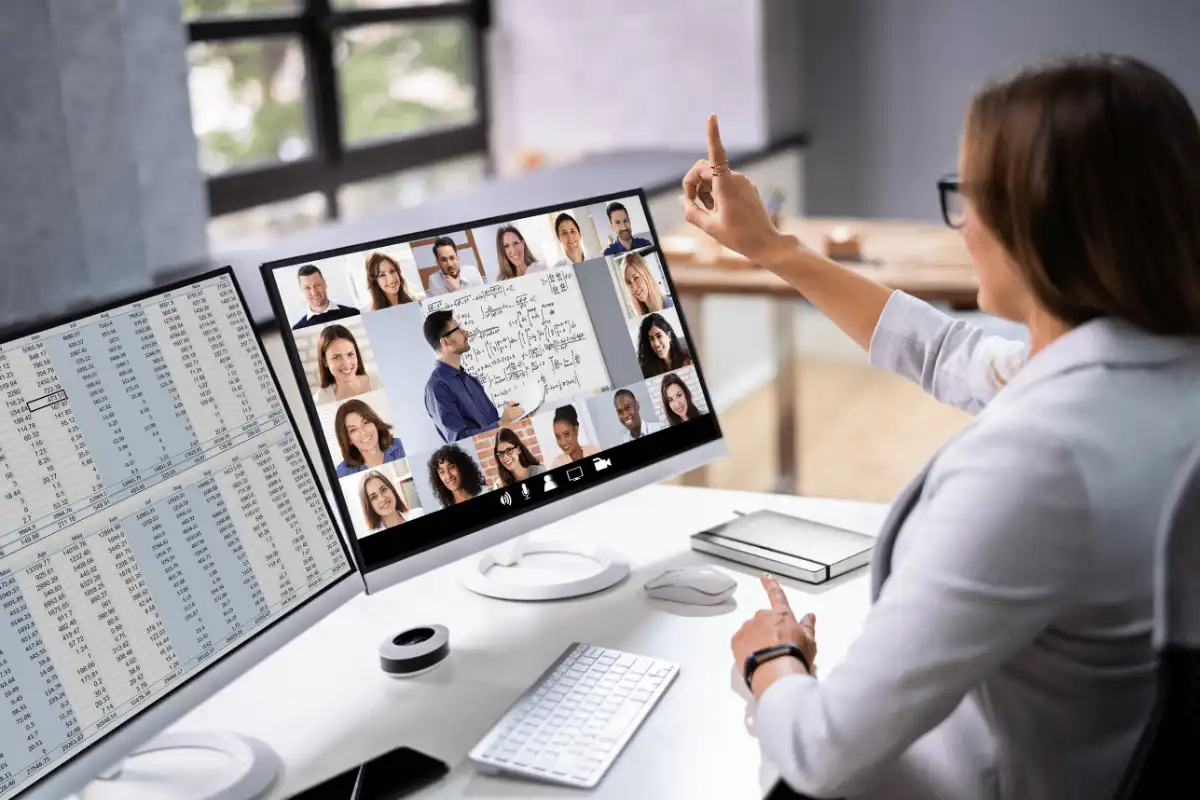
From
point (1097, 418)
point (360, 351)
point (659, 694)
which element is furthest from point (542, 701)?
point (1097, 418)

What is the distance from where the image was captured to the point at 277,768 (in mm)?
1036

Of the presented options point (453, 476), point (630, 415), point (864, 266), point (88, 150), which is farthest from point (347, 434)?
point (864, 266)

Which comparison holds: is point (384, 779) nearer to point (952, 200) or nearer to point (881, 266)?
point (952, 200)

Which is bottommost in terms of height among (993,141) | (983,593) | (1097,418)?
(983,593)

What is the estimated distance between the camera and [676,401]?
143cm

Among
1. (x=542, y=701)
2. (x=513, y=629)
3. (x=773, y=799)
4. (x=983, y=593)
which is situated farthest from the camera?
(x=513, y=629)

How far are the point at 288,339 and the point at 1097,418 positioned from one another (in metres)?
0.71

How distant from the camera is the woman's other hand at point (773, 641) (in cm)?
101

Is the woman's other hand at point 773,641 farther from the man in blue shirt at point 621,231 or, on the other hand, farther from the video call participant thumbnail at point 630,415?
the man in blue shirt at point 621,231

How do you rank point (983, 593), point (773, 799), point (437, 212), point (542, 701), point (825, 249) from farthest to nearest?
point (437, 212) → point (825, 249) → point (542, 701) → point (773, 799) → point (983, 593)

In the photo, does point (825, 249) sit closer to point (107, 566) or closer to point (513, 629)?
point (513, 629)

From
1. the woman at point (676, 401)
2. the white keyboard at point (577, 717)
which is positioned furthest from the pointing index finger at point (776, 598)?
the woman at point (676, 401)

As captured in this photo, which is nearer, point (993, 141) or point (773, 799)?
point (993, 141)

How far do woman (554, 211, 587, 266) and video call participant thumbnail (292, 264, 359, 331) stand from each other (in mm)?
280
